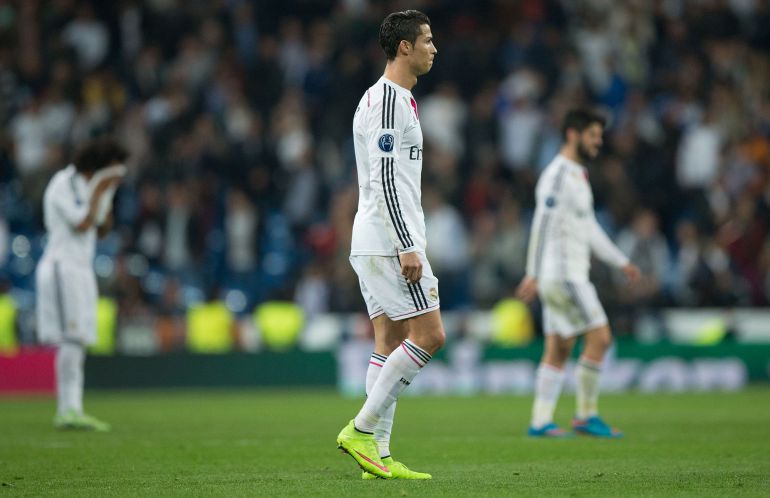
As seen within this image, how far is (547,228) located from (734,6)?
14.1m

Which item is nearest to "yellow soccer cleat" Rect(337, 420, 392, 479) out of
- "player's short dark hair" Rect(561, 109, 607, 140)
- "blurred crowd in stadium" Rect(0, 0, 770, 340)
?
"player's short dark hair" Rect(561, 109, 607, 140)

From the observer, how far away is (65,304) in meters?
12.4

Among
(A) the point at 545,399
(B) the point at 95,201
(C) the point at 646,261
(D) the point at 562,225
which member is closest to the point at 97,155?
(B) the point at 95,201

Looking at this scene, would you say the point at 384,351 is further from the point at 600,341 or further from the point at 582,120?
the point at 582,120

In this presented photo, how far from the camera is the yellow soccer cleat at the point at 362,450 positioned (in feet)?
26.0

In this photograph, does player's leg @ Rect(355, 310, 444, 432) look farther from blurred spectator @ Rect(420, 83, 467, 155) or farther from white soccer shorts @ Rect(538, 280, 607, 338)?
blurred spectator @ Rect(420, 83, 467, 155)

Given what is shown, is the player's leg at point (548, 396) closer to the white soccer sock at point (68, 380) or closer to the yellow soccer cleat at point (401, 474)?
the yellow soccer cleat at point (401, 474)

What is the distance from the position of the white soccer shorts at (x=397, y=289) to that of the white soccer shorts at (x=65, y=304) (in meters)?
5.25

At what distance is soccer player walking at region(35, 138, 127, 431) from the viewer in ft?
40.6

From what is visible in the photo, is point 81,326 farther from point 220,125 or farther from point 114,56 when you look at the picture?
point 114,56

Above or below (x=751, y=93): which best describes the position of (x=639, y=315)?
below

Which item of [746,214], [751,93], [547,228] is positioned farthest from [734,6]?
[547,228]

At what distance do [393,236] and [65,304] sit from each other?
18.2ft

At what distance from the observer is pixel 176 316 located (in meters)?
20.8
